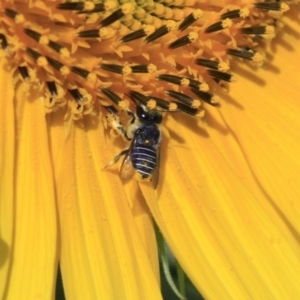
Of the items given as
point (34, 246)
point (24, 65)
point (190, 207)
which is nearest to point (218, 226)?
point (190, 207)

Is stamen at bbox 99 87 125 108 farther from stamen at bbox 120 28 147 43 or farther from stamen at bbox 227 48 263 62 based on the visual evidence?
stamen at bbox 227 48 263 62

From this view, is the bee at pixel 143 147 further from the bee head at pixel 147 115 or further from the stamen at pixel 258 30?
the stamen at pixel 258 30

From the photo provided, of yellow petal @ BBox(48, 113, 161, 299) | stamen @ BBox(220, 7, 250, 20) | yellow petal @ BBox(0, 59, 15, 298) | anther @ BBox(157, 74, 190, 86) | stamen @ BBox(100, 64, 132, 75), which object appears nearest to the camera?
yellow petal @ BBox(0, 59, 15, 298)

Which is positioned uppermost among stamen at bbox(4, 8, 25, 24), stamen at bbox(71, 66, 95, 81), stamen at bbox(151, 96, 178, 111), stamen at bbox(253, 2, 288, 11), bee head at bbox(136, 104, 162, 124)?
stamen at bbox(253, 2, 288, 11)

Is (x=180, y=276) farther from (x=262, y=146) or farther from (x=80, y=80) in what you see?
(x=80, y=80)

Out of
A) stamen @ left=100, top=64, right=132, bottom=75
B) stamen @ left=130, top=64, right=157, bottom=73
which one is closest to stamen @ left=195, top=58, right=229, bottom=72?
stamen @ left=130, top=64, right=157, bottom=73

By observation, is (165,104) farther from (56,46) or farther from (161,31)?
(56,46)

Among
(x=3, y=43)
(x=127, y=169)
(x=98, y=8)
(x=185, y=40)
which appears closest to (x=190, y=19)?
(x=185, y=40)
